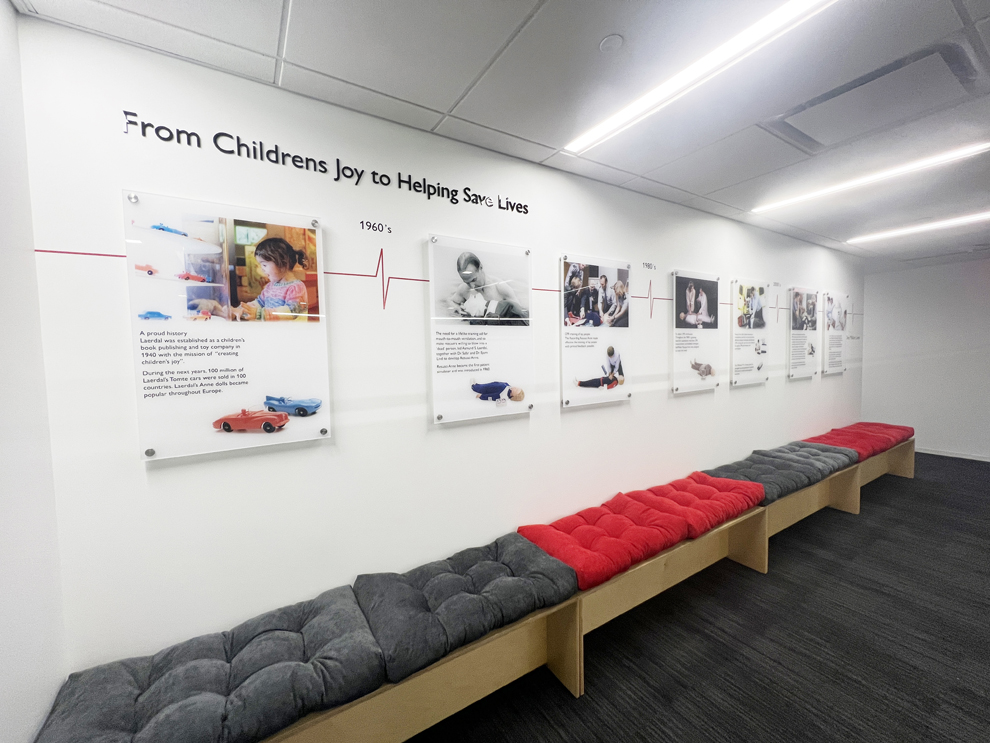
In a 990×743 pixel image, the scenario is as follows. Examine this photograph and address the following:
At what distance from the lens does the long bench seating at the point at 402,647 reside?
1.20m

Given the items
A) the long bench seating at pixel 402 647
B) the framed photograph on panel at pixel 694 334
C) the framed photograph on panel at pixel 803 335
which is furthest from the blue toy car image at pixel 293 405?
the framed photograph on panel at pixel 803 335

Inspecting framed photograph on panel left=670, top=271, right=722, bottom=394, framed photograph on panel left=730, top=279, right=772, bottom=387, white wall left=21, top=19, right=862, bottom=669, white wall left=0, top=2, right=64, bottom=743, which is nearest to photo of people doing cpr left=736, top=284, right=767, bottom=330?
framed photograph on panel left=730, top=279, right=772, bottom=387

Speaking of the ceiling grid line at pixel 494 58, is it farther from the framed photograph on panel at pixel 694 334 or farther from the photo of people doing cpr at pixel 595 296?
the framed photograph on panel at pixel 694 334

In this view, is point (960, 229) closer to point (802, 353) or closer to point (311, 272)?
point (802, 353)

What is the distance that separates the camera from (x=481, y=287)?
2170 millimetres

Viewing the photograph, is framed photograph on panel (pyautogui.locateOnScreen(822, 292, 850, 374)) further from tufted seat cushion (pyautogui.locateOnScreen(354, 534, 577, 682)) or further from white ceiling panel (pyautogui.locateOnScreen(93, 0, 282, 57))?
white ceiling panel (pyautogui.locateOnScreen(93, 0, 282, 57))

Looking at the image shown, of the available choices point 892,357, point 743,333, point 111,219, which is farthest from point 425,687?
point 892,357

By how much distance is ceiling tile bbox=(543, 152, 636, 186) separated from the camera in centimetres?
238

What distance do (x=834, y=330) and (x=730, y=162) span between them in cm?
377

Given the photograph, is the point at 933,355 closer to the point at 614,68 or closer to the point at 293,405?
the point at 614,68

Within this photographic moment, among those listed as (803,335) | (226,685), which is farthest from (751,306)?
(226,685)

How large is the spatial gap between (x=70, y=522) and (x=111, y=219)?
1089 mm

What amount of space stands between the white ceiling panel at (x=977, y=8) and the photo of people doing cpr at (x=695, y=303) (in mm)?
1833

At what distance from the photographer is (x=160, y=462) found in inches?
58.4
